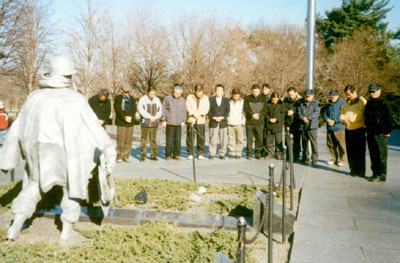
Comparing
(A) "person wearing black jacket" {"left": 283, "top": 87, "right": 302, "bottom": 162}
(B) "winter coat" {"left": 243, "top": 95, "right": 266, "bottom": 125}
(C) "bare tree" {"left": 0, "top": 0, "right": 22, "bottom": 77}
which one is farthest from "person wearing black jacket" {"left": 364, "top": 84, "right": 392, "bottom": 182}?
(C) "bare tree" {"left": 0, "top": 0, "right": 22, "bottom": 77}

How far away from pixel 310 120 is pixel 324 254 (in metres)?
5.91

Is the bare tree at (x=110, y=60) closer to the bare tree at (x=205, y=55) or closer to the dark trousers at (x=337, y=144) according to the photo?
the bare tree at (x=205, y=55)

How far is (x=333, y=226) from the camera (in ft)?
16.0

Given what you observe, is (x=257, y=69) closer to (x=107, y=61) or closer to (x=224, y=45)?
(x=224, y=45)

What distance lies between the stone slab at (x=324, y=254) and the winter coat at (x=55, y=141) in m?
2.49

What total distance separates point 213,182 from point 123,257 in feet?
12.8

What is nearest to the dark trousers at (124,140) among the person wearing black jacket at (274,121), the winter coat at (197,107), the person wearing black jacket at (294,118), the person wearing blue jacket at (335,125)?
the winter coat at (197,107)

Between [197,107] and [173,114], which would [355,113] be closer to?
[197,107]

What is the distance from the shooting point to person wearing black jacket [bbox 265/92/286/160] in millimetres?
10164

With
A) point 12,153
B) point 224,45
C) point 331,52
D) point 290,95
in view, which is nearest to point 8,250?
point 12,153

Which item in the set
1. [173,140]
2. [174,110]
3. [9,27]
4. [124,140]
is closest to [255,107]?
[174,110]

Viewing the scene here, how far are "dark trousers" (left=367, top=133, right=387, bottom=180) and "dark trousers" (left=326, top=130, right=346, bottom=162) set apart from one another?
1.54 meters

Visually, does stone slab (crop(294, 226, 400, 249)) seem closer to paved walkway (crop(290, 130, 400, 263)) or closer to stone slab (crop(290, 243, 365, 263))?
paved walkway (crop(290, 130, 400, 263))

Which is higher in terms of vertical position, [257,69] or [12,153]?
[257,69]
